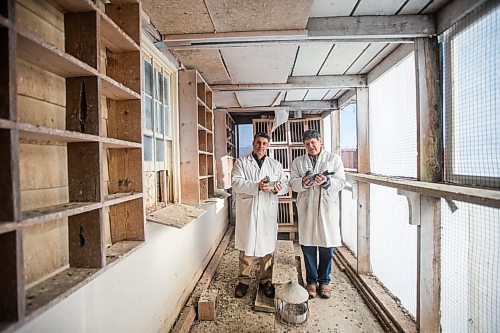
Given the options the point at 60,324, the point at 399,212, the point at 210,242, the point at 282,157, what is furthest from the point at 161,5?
the point at 282,157

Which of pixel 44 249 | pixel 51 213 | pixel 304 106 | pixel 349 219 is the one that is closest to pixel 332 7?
pixel 51 213

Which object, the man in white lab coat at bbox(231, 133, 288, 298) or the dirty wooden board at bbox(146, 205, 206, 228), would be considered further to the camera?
the man in white lab coat at bbox(231, 133, 288, 298)

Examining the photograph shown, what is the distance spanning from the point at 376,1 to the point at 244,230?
2.02 metres

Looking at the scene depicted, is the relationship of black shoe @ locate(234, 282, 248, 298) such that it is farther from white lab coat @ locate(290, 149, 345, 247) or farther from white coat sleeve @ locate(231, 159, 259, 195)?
white coat sleeve @ locate(231, 159, 259, 195)

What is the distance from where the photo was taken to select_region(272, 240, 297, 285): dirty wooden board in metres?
2.47

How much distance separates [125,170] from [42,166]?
43 centimetres

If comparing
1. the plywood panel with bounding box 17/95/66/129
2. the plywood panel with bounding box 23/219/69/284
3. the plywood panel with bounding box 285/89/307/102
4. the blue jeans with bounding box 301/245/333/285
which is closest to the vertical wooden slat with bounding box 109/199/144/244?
the plywood panel with bounding box 23/219/69/284

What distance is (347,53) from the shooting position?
236 cm

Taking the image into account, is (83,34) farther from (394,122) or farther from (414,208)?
(394,122)

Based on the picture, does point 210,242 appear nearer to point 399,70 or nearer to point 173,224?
point 173,224

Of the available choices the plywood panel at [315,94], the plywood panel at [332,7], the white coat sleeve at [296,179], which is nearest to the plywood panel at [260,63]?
the plywood panel at [332,7]

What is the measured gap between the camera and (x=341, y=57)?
8.05ft

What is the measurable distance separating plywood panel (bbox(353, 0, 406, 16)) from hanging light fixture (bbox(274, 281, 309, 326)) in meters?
1.99

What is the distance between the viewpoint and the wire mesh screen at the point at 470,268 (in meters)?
1.34
